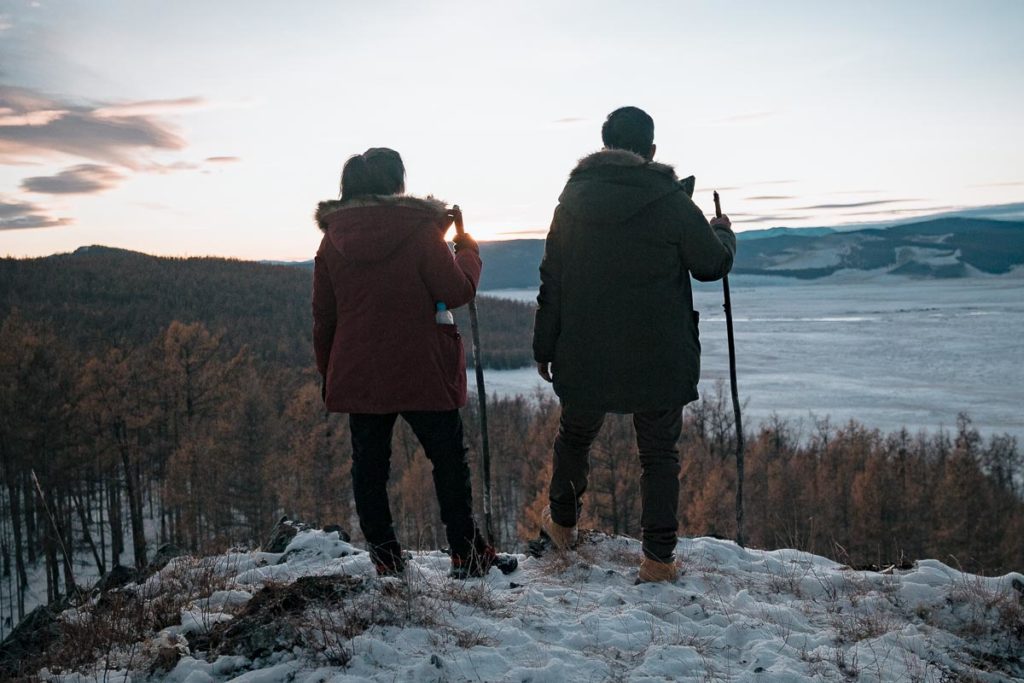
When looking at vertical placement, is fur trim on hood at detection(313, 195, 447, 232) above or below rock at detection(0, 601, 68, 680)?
above

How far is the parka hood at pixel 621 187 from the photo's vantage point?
3.79 m

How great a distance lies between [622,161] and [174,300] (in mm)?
123742

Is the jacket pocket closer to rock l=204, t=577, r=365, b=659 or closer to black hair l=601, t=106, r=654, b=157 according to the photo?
rock l=204, t=577, r=365, b=659

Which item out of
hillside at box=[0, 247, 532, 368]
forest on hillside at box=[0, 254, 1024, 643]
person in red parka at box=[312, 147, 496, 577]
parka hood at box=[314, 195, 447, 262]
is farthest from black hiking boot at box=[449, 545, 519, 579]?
hillside at box=[0, 247, 532, 368]

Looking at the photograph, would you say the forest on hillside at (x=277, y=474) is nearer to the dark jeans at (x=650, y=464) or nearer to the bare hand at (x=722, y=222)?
the dark jeans at (x=650, y=464)

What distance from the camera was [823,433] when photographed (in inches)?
2660

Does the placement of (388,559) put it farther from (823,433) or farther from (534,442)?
(823,433)

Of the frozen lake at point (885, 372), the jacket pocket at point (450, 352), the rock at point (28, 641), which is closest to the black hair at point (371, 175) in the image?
the jacket pocket at point (450, 352)

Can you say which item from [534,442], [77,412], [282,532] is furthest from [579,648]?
[534,442]

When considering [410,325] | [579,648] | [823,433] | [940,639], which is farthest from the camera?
[823,433]

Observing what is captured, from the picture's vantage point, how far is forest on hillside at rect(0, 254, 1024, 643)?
32156 millimetres

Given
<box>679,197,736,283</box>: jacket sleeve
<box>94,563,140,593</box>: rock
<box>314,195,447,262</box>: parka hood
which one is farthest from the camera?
<box>94,563,140,593</box>: rock

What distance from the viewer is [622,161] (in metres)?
3.80

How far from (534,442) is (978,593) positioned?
154ft
